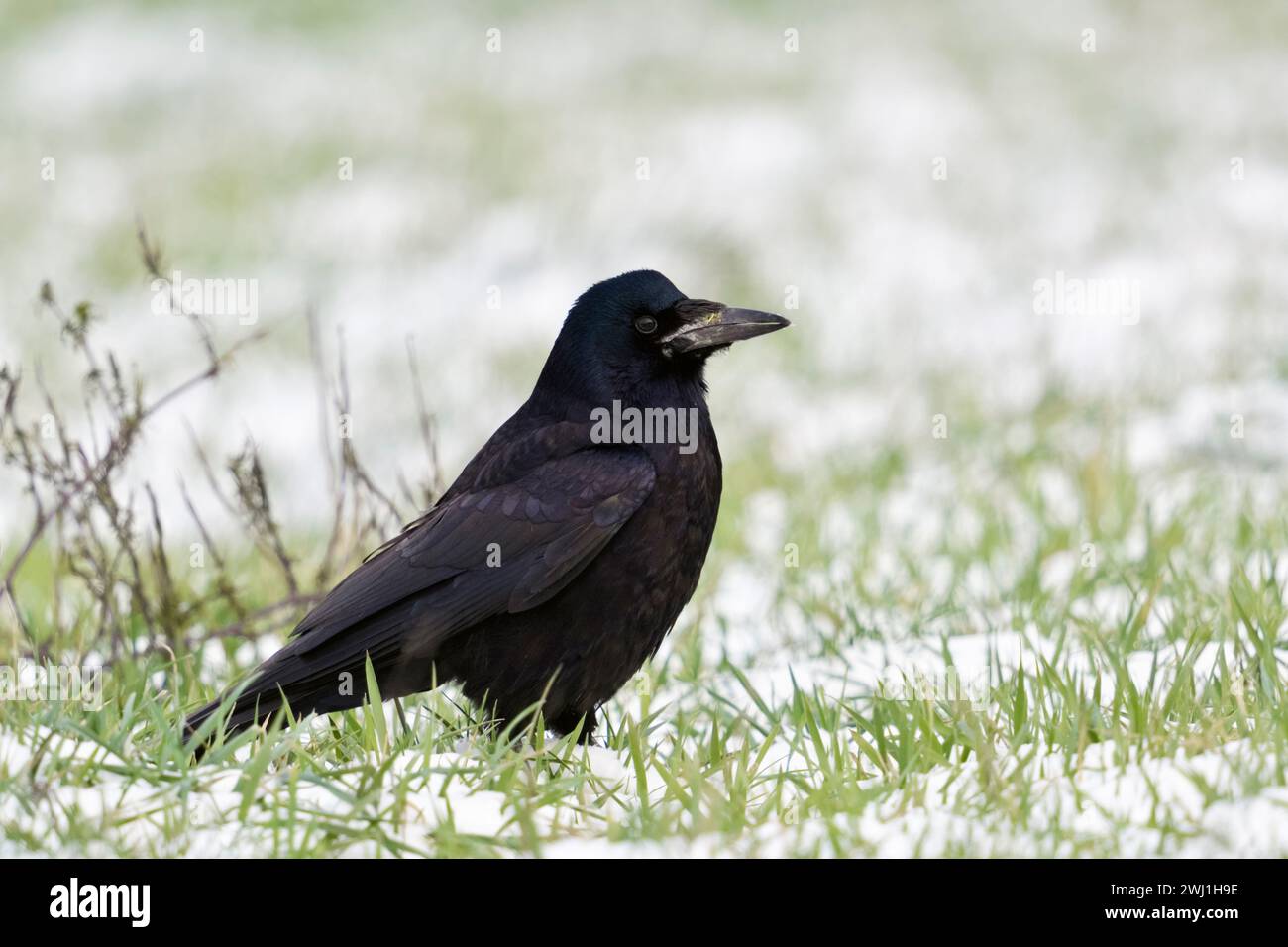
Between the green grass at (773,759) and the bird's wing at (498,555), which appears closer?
the green grass at (773,759)

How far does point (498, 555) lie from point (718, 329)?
2.97 feet

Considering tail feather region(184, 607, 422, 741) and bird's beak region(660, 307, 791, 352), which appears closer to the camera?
tail feather region(184, 607, 422, 741)

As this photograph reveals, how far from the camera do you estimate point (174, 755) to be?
10.8 ft

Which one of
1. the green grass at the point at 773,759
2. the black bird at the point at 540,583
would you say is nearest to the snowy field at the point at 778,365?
the green grass at the point at 773,759

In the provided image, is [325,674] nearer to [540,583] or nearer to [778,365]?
[540,583]

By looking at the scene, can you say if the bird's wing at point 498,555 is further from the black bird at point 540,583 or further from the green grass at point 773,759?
the green grass at point 773,759

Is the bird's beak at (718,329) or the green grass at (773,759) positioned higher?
the bird's beak at (718,329)

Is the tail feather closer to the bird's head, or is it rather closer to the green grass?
the green grass

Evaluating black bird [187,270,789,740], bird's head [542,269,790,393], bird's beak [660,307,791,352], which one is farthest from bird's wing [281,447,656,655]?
bird's beak [660,307,791,352]

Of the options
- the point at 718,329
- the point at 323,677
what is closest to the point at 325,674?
the point at 323,677

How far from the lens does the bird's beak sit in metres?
4.28

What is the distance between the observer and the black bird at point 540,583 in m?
4.00

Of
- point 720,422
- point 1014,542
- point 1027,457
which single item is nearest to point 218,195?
point 720,422
